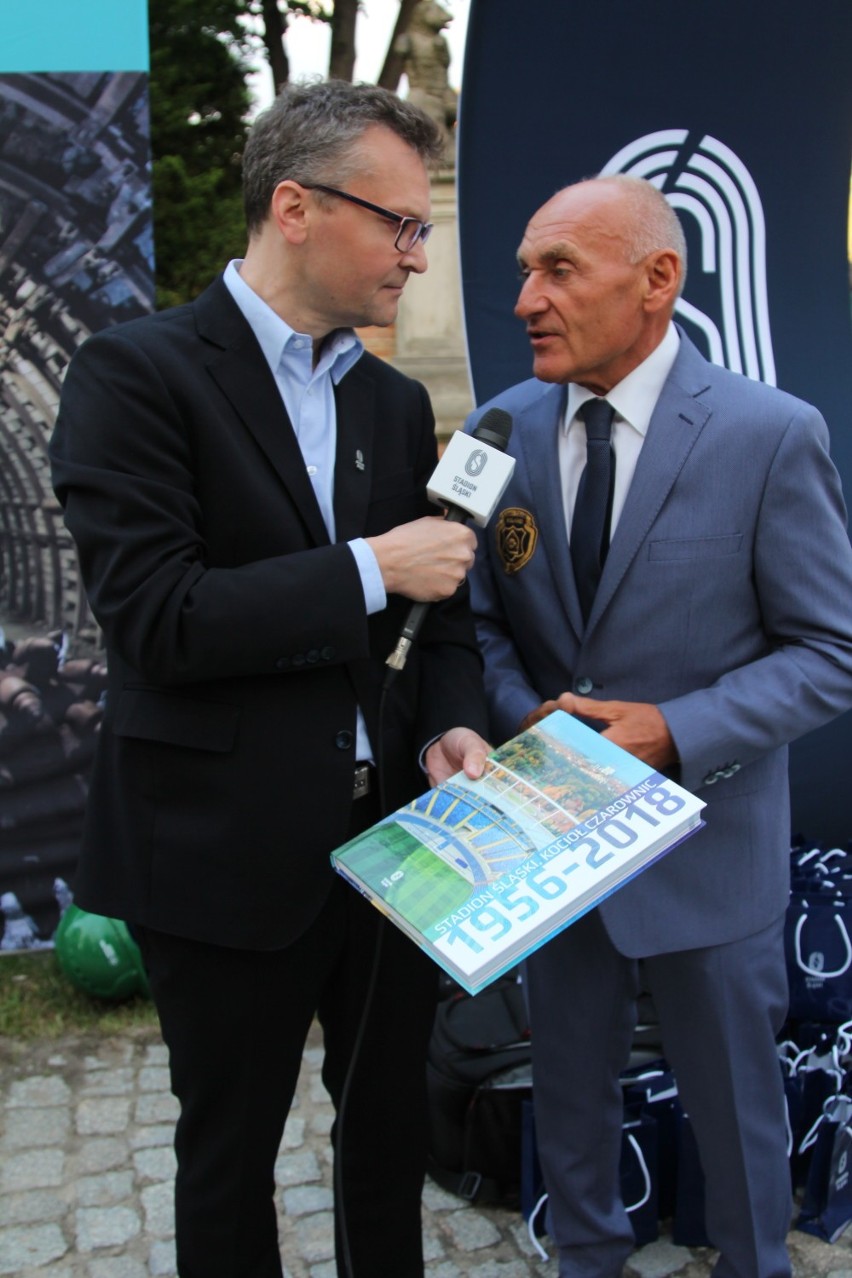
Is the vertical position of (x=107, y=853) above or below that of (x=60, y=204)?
below

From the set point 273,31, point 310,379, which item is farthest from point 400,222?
point 273,31

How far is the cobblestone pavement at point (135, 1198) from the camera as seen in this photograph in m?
2.85

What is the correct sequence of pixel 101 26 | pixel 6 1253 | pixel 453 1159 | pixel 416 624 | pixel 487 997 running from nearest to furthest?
pixel 416 624
pixel 6 1253
pixel 453 1159
pixel 487 997
pixel 101 26

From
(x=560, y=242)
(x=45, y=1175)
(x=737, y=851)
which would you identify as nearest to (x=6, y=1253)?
(x=45, y=1175)

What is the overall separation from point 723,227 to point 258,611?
239 cm

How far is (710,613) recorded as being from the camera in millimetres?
2299

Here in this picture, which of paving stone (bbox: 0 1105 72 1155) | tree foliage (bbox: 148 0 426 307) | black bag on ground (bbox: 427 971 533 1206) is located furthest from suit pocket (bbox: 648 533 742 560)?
tree foliage (bbox: 148 0 426 307)

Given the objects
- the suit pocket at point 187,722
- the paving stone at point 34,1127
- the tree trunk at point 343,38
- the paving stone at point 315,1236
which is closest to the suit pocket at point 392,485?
the suit pocket at point 187,722

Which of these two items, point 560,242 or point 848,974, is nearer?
point 560,242

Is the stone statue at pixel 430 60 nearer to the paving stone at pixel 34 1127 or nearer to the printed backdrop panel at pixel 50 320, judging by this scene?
the printed backdrop panel at pixel 50 320

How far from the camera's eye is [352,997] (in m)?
2.24

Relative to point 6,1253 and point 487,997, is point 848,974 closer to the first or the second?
point 487,997

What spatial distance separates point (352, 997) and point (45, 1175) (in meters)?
1.46

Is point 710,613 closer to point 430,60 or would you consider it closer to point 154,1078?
point 154,1078
